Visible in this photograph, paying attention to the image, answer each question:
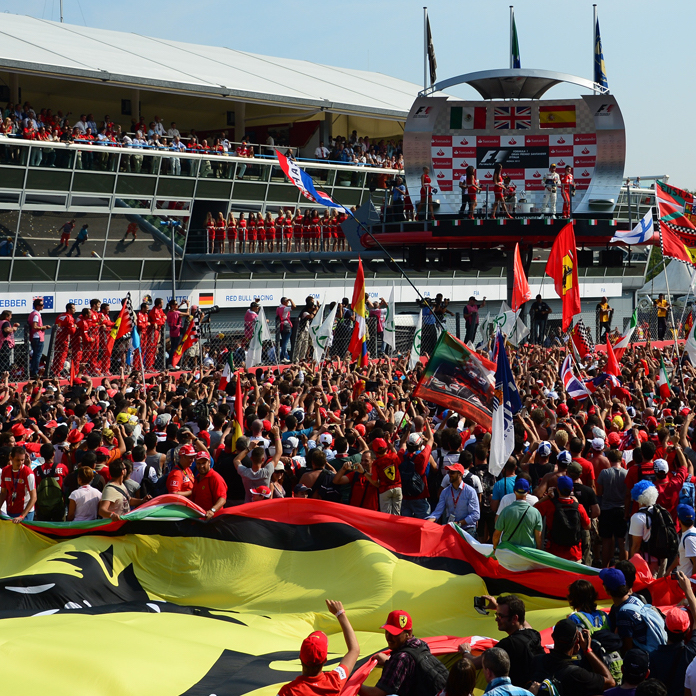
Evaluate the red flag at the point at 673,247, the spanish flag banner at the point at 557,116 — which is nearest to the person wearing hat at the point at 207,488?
the red flag at the point at 673,247

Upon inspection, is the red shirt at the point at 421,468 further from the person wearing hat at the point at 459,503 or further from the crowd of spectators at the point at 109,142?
the crowd of spectators at the point at 109,142

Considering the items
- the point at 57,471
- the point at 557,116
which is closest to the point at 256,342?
the point at 57,471

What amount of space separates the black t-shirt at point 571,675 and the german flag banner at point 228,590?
2.87ft

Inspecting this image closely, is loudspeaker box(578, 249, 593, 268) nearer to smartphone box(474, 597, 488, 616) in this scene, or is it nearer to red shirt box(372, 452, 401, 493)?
red shirt box(372, 452, 401, 493)

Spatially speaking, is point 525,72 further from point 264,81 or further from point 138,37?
point 138,37

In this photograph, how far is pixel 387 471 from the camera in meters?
9.05

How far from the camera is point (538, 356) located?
19734mm

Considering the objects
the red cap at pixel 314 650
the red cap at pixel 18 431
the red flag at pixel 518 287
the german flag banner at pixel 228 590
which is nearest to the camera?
the red cap at pixel 314 650

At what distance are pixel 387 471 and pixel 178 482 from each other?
1929mm

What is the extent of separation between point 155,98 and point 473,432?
29.5m

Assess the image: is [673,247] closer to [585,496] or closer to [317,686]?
[585,496]

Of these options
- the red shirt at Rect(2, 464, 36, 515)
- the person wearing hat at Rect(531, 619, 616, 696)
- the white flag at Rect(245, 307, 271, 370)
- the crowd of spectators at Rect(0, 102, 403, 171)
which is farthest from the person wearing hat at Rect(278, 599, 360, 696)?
the crowd of spectators at Rect(0, 102, 403, 171)

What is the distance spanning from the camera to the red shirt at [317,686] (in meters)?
5.18

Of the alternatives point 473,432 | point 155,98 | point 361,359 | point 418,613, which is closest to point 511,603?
point 418,613
